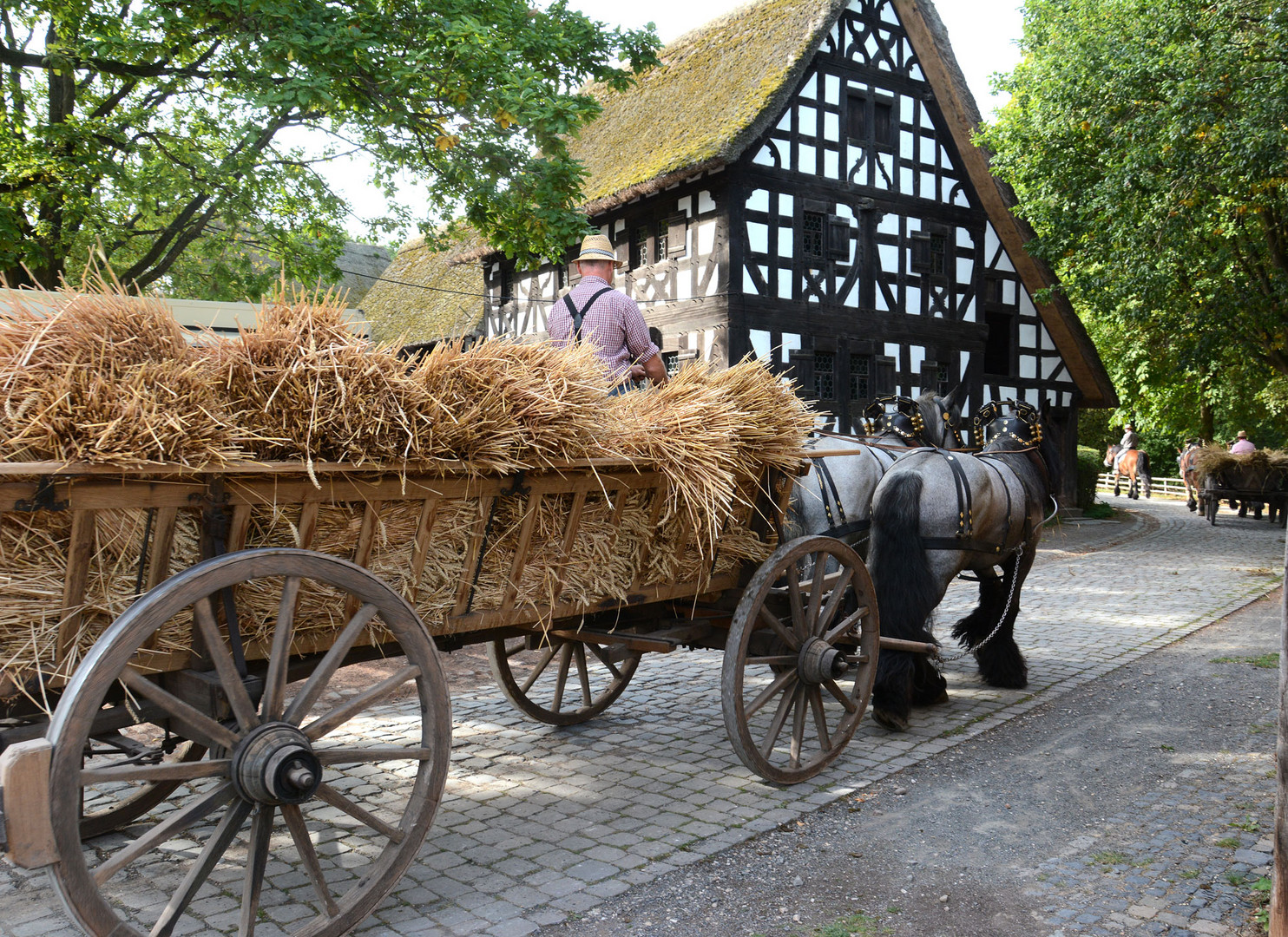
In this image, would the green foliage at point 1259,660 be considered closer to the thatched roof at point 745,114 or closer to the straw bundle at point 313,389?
the straw bundle at point 313,389

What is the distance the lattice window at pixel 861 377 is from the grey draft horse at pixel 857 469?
8938 mm

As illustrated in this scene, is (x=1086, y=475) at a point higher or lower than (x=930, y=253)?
lower

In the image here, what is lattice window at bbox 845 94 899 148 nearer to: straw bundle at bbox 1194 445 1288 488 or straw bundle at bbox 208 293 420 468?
straw bundle at bbox 1194 445 1288 488

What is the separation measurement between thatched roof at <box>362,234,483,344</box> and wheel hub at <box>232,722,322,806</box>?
16671mm

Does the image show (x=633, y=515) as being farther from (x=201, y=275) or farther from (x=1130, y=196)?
(x=201, y=275)

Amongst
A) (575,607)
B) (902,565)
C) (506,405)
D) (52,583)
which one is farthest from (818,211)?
(52,583)

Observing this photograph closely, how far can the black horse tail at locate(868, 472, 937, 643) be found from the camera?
4945 millimetres

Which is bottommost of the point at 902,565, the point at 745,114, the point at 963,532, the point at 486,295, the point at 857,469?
the point at 902,565

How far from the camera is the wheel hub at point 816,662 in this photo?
168 inches

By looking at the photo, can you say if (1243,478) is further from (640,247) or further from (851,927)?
(851,927)

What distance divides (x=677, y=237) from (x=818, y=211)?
2.28 metres

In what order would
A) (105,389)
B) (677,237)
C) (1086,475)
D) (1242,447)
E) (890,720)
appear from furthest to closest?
(1086,475) < (1242,447) < (677,237) < (890,720) < (105,389)

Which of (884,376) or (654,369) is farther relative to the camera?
(884,376)

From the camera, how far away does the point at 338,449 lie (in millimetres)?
2713
